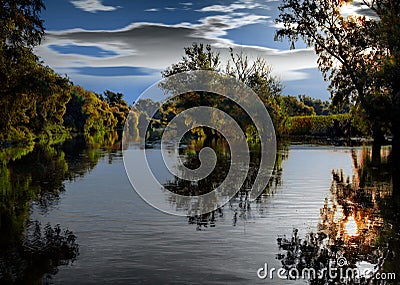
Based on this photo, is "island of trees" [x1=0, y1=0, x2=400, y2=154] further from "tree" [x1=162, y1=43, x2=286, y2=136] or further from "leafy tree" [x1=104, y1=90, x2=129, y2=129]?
"leafy tree" [x1=104, y1=90, x2=129, y2=129]

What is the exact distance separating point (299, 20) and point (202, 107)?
23435 mm

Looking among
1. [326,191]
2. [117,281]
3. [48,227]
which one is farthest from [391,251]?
[326,191]

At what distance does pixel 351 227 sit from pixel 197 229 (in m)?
3.00

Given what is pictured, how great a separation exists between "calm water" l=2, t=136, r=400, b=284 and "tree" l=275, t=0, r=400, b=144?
539 inches

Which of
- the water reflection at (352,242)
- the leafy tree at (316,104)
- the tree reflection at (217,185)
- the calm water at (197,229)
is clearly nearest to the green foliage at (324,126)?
the tree reflection at (217,185)

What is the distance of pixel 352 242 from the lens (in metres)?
8.90

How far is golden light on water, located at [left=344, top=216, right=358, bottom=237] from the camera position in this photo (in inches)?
381

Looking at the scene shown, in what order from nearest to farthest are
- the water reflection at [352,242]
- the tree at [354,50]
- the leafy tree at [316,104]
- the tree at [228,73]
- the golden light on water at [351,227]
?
the water reflection at [352,242] < the golden light on water at [351,227] < the tree at [354,50] < the tree at [228,73] < the leafy tree at [316,104]

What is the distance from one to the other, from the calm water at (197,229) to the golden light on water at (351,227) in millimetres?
20

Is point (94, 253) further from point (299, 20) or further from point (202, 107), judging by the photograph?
point (202, 107)

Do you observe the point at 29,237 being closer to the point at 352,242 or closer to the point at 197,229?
the point at 197,229

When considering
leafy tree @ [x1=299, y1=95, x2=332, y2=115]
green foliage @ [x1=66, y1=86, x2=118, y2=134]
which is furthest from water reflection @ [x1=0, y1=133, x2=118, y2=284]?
leafy tree @ [x1=299, y1=95, x2=332, y2=115]

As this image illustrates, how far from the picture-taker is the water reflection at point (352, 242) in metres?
7.23

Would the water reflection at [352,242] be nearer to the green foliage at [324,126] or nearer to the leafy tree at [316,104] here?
the green foliage at [324,126]
